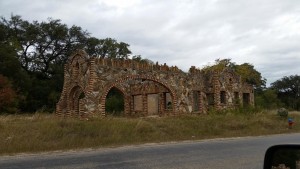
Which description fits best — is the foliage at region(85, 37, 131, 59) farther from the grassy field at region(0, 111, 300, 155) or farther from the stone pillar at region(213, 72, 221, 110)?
the grassy field at region(0, 111, 300, 155)

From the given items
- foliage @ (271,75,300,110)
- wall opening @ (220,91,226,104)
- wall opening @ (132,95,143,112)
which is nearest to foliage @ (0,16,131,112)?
wall opening @ (132,95,143,112)

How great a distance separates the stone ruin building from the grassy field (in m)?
3.91

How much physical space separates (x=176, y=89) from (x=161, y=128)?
800 centimetres

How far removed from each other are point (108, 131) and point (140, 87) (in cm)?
1510

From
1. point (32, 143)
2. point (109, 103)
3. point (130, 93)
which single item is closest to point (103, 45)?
point (109, 103)

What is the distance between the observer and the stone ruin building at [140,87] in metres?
24.7

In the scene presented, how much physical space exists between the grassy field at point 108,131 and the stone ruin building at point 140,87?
3.91 m

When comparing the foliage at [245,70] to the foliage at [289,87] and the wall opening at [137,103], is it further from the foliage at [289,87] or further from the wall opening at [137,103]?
the wall opening at [137,103]

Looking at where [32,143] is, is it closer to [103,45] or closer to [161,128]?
[161,128]

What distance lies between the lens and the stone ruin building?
24.7 meters

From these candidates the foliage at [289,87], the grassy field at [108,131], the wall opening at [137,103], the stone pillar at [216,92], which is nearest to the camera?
the grassy field at [108,131]

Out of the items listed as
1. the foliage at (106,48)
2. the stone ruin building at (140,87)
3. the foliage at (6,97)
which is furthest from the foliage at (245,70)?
the foliage at (6,97)

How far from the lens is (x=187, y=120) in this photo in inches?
967

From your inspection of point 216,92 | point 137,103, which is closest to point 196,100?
point 216,92
